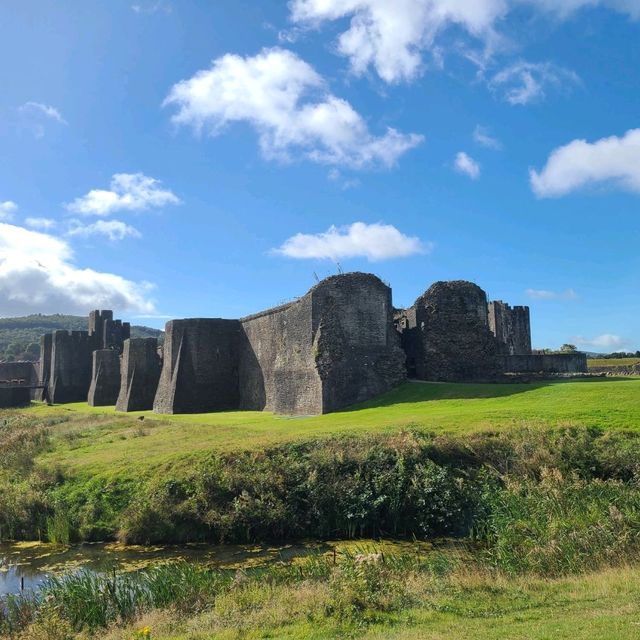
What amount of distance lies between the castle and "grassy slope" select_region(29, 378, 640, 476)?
211cm

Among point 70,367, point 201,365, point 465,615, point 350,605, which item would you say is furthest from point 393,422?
point 70,367

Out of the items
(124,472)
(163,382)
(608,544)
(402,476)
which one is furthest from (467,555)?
(163,382)

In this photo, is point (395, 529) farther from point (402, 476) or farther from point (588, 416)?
point (588, 416)

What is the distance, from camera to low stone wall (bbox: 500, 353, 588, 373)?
33500mm

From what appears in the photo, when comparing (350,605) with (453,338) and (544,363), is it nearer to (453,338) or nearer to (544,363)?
(453,338)

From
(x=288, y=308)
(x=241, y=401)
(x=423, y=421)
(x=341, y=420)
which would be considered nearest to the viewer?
(x=423, y=421)

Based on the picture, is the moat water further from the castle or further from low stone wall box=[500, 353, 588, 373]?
low stone wall box=[500, 353, 588, 373]

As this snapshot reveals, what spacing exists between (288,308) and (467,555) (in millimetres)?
20957

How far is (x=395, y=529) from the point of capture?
574 inches

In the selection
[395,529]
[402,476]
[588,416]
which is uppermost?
[588,416]

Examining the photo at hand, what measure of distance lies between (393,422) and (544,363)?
17.1 meters

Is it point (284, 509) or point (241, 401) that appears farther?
point (241, 401)

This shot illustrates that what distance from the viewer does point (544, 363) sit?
33781 millimetres

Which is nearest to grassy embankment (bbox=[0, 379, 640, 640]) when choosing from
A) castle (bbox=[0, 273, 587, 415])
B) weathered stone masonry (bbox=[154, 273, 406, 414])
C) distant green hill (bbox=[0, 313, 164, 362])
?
weathered stone masonry (bbox=[154, 273, 406, 414])
